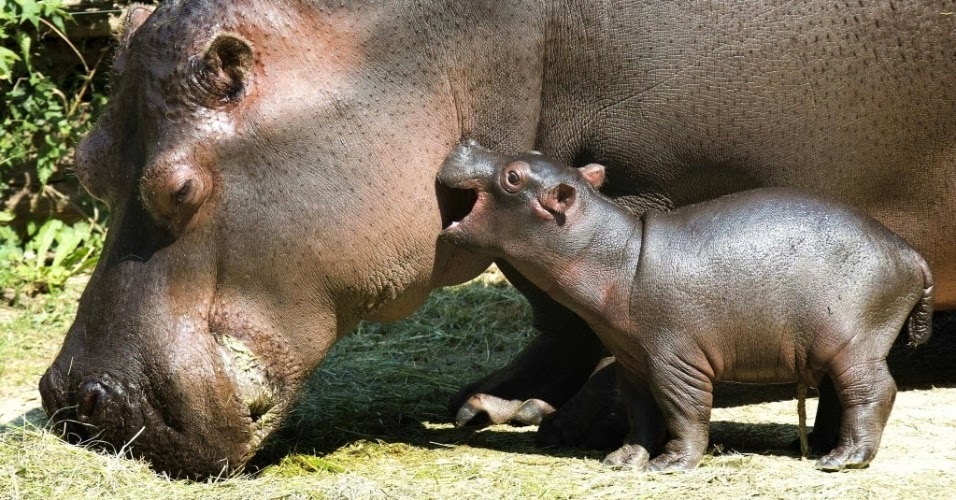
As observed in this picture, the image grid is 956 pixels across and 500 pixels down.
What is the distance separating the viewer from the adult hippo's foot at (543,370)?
4730 mm

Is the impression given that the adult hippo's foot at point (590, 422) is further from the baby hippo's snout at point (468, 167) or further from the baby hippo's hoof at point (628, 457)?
the baby hippo's snout at point (468, 167)

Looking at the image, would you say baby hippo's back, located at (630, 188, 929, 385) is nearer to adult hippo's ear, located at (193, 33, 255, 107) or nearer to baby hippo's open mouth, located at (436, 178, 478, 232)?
baby hippo's open mouth, located at (436, 178, 478, 232)

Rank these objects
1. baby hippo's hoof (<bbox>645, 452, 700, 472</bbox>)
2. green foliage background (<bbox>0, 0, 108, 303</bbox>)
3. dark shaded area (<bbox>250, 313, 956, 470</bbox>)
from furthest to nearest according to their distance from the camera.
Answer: green foliage background (<bbox>0, 0, 108, 303</bbox>) < dark shaded area (<bbox>250, 313, 956, 470</bbox>) < baby hippo's hoof (<bbox>645, 452, 700, 472</bbox>)

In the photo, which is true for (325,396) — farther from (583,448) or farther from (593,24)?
(593,24)

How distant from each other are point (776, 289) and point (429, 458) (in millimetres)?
1224

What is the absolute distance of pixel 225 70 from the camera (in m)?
3.84

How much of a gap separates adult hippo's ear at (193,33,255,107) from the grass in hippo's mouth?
108 centimetres

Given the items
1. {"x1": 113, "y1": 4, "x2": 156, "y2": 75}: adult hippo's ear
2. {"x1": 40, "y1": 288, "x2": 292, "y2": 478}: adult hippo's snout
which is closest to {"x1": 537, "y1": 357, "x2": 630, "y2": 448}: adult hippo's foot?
{"x1": 40, "y1": 288, "x2": 292, "y2": 478}: adult hippo's snout

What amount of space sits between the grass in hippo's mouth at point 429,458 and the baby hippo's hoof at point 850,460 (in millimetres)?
32

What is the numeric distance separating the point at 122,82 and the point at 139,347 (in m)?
0.80

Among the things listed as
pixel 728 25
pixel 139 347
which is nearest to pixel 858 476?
pixel 728 25

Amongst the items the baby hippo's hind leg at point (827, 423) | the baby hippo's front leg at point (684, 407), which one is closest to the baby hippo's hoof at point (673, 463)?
the baby hippo's front leg at point (684, 407)

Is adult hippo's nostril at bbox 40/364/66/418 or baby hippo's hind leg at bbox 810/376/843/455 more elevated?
baby hippo's hind leg at bbox 810/376/843/455

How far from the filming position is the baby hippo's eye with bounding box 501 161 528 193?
3883 mm
